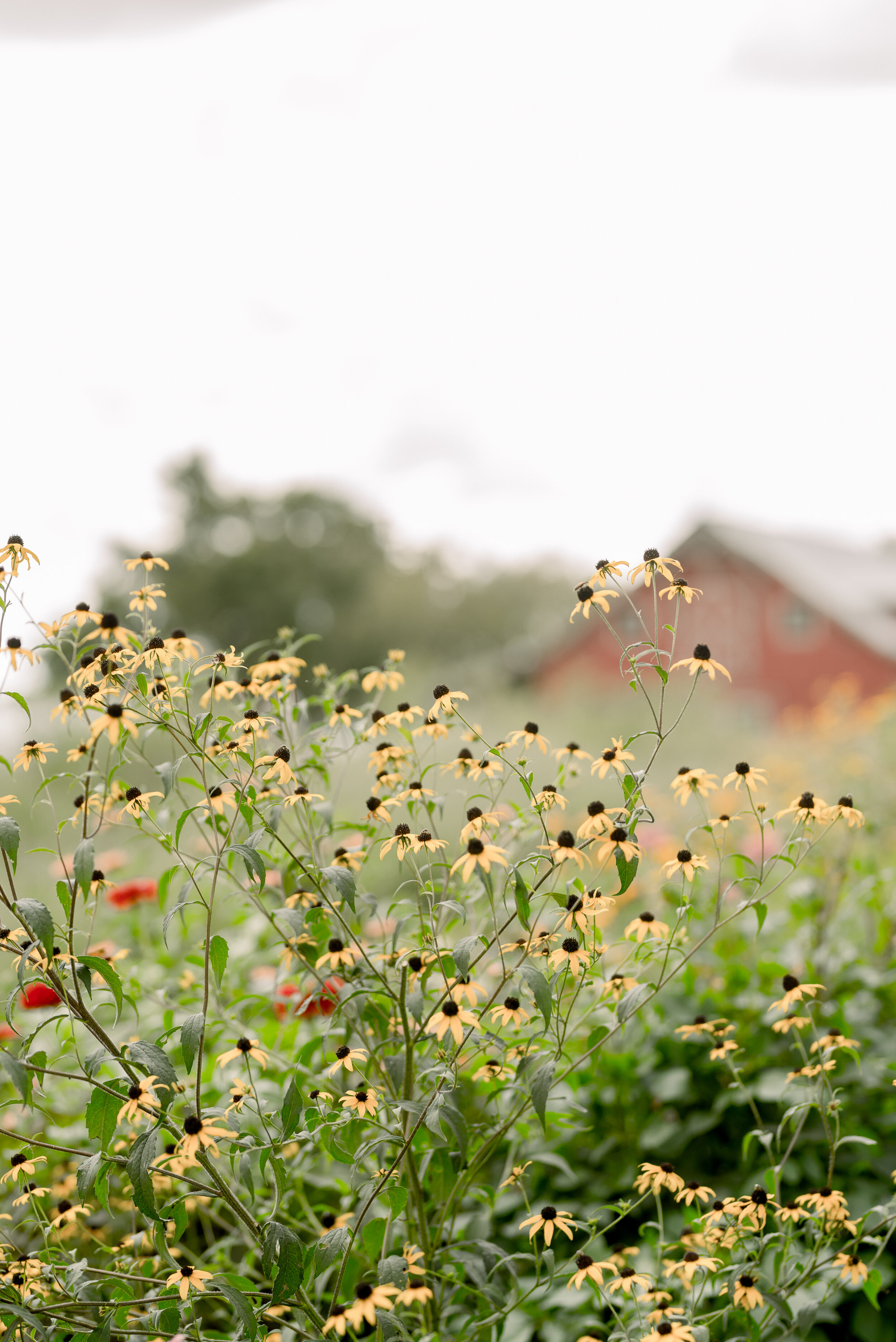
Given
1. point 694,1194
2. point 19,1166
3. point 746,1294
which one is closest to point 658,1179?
point 694,1194

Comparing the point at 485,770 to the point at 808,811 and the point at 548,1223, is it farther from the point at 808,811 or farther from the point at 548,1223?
the point at 548,1223

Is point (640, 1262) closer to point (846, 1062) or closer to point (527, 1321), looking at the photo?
point (527, 1321)

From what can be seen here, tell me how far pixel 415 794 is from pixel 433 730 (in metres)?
0.13

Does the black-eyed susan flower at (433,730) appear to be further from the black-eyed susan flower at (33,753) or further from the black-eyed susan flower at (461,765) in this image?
the black-eyed susan flower at (33,753)

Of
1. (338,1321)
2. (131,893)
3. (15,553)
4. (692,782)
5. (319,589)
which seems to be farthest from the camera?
(319,589)

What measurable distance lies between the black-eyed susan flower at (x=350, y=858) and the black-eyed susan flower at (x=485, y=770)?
0.68ft

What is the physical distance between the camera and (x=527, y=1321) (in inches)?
Answer: 68.1

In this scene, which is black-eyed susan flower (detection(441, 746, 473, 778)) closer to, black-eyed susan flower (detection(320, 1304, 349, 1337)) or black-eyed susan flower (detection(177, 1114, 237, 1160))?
black-eyed susan flower (detection(177, 1114, 237, 1160))

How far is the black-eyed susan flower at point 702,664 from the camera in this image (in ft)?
4.21

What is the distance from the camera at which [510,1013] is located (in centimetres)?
126

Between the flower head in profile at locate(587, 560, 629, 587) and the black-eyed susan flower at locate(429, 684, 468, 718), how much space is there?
0.80 ft

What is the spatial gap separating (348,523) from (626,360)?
19.7 m

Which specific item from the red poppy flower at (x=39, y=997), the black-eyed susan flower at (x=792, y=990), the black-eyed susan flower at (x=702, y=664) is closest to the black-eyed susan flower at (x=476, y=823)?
the black-eyed susan flower at (x=702, y=664)

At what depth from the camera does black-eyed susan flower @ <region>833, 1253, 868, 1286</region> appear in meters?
1.33
